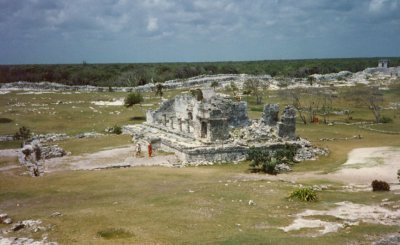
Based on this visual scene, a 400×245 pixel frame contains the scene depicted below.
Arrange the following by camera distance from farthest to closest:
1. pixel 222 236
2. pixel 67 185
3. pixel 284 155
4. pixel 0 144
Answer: pixel 0 144
pixel 284 155
pixel 67 185
pixel 222 236

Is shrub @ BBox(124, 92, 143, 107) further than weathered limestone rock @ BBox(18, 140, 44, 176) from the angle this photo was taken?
Yes

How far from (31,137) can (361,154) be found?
27.0 metres

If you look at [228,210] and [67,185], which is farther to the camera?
[67,185]

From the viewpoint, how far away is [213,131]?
31.1 meters

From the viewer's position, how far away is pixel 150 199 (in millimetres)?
19391

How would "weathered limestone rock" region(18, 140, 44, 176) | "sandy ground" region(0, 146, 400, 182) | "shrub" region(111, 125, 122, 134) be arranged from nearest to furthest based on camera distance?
1. "sandy ground" region(0, 146, 400, 182)
2. "weathered limestone rock" region(18, 140, 44, 176)
3. "shrub" region(111, 125, 122, 134)

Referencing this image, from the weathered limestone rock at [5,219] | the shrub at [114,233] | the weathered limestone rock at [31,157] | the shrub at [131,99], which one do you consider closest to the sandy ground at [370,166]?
the shrub at [114,233]

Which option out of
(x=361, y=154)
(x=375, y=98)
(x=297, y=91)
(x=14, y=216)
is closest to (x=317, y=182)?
(x=361, y=154)

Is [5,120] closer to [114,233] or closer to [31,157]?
[31,157]

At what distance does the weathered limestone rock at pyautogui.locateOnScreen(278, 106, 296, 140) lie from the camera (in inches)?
1270

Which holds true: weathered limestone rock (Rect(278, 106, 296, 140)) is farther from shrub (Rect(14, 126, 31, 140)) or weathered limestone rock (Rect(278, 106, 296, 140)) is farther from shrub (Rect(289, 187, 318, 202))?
shrub (Rect(14, 126, 31, 140))

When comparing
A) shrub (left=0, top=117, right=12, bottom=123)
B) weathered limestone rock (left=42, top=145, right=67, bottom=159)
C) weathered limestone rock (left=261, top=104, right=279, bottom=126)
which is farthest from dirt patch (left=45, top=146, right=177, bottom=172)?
shrub (left=0, top=117, right=12, bottom=123)

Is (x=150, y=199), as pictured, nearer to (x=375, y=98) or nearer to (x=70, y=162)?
(x=70, y=162)

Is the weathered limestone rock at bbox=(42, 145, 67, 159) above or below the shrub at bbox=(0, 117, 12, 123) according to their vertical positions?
below
